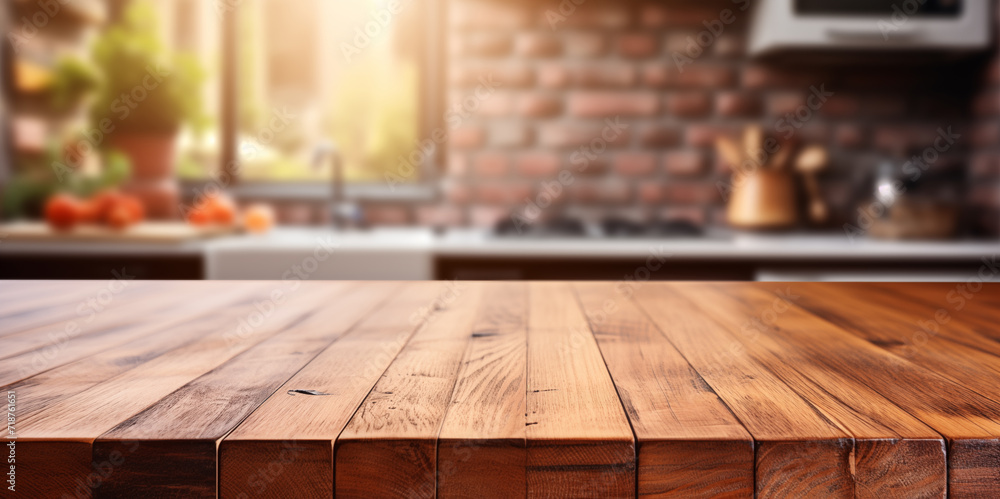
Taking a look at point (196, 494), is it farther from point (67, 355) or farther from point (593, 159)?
point (593, 159)

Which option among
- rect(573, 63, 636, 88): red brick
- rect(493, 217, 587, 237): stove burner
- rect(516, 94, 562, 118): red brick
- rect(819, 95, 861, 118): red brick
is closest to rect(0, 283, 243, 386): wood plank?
rect(493, 217, 587, 237): stove burner

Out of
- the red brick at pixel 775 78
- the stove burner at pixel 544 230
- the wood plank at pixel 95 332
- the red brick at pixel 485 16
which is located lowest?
the wood plank at pixel 95 332

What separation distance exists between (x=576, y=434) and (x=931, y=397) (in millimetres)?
294

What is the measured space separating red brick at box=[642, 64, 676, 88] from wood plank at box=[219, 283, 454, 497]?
2017mm

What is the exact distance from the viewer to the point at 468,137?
2418 millimetres

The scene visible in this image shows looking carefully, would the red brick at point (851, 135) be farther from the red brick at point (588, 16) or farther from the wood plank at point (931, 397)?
the wood plank at point (931, 397)

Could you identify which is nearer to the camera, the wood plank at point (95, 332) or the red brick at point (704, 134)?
the wood plank at point (95, 332)

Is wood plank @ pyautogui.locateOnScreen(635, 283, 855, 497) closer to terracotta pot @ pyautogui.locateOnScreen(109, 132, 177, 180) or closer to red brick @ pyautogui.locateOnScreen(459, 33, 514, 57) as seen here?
red brick @ pyautogui.locateOnScreen(459, 33, 514, 57)

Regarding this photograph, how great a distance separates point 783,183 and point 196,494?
2.13 meters

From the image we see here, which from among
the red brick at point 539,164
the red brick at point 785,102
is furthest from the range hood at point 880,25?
the red brick at point 539,164

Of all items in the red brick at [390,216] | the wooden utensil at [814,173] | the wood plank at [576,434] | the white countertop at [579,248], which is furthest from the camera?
the red brick at [390,216]

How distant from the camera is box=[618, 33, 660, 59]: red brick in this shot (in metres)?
2.41

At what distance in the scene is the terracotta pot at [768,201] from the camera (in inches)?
86.9

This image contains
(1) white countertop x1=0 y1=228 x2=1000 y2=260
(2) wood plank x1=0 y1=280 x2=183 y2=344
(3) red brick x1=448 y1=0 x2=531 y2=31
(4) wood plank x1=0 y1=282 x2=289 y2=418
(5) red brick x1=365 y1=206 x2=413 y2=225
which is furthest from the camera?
(5) red brick x1=365 y1=206 x2=413 y2=225
